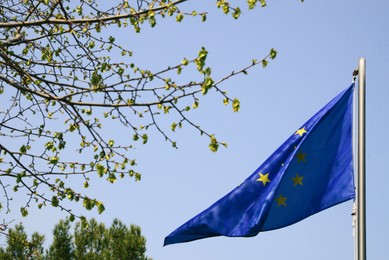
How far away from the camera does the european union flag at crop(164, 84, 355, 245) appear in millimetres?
8398

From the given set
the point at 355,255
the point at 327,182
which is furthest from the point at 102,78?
the point at 355,255

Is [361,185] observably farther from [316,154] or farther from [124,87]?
[124,87]

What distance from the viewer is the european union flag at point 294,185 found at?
840cm

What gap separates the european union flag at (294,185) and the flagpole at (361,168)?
0.46 m

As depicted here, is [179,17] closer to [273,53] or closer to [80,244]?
[273,53]

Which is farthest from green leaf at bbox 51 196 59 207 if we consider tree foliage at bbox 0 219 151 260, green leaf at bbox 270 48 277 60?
tree foliage at bbox 0 219 151 260

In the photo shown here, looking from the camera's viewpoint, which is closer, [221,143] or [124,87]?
[221,143]

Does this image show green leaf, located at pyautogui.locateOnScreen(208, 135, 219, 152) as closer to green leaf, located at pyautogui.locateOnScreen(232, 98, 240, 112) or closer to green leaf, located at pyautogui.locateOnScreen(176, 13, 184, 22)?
green leaf, located at pyautogui.locateOnScreen(232, 98, 240, 112)

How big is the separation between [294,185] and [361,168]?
3.18ft

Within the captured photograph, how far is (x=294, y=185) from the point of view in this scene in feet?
28.4

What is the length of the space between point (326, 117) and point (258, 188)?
1204mm

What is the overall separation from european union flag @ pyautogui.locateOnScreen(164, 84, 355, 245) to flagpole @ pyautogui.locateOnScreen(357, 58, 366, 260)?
0.46 meters

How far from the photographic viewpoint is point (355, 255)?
753 cm

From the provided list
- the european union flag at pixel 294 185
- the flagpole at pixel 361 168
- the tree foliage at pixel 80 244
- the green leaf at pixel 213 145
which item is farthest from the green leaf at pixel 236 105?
the tree foliage at pixel 80 244
